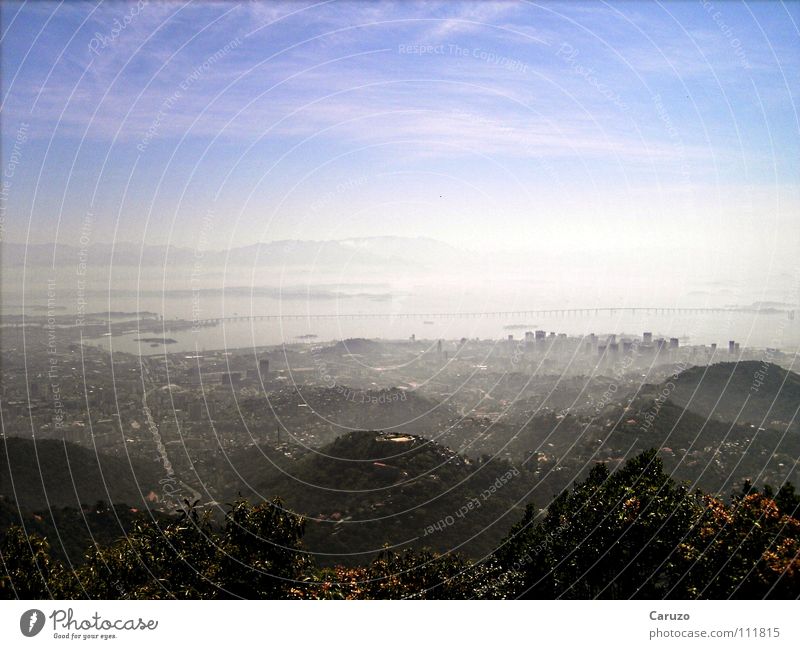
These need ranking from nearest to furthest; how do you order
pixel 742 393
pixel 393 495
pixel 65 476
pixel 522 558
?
pixel 522 558
pixel 65 476
pixel 393 495
pixel 742 393

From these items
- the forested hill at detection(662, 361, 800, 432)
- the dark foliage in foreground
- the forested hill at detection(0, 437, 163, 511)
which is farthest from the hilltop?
the forested hill at detection(662, 361, 800, 432)

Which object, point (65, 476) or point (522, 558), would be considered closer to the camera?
point (522, 558)

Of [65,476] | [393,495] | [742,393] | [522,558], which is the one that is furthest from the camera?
[742,393]

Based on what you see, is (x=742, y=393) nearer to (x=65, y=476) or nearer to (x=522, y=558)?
(x=522, y=558)

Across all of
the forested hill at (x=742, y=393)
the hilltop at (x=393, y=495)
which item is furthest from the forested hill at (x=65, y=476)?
the forested hill at (x=742, y=393)

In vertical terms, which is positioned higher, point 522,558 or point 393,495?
point 522,558

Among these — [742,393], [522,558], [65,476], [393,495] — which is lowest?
[393,495]

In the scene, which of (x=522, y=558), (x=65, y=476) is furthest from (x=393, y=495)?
(x=65, y=476)
